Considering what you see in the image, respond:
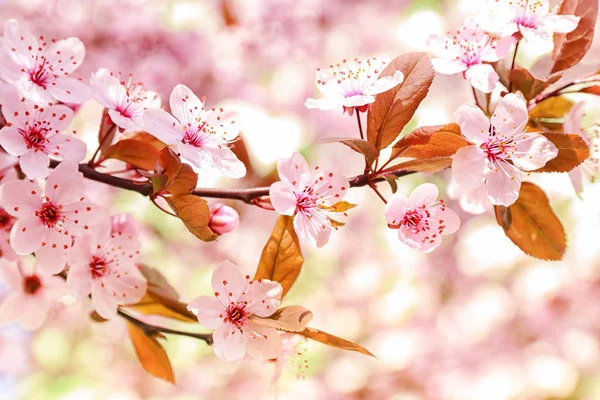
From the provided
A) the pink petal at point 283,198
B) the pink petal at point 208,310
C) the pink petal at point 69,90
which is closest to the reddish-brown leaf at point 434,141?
the pink petal at point 283,198

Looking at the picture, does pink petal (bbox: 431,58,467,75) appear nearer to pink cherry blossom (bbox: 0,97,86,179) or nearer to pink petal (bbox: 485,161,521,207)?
pink petal (bbox: 485,161,521,207)

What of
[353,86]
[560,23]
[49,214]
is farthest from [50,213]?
[560,23]

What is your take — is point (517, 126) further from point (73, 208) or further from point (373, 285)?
point (373, 285)

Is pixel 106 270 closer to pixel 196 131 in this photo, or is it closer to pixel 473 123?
pixel 196 131

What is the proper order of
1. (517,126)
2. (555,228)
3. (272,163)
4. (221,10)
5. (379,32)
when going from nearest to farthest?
(517,126), (555,228), (272,163), (221,10), (379,32)

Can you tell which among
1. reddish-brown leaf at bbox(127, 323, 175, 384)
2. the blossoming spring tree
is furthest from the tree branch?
reddish-brown leaf at bbox(127, 323, 175, 384)

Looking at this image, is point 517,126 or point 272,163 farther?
point 272,163

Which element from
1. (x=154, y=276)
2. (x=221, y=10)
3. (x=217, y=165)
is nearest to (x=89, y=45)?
(x=221, y=10)
